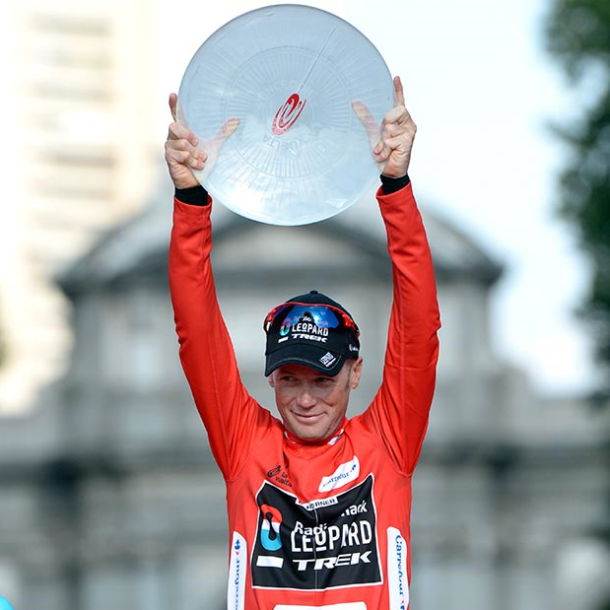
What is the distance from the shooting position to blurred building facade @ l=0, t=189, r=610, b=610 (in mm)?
24219

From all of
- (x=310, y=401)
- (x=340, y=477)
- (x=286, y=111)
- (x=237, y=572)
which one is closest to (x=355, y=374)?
(x=310, y=401)

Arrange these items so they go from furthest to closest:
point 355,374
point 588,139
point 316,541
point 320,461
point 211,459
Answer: point 211,459 → point 588,139 → point 355,374 → point 320,461 → point 316,541

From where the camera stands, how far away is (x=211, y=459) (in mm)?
24000

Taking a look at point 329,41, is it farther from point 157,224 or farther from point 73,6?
point 73,6

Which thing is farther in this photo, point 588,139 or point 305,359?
point 588,139

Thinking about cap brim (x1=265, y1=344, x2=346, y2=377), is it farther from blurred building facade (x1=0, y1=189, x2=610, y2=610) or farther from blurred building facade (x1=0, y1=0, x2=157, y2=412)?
blurred building facade (x1=0, y1=0, x2=157, y2=412)

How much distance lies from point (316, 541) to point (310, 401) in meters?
0.35

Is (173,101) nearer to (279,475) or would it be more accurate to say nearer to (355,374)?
(355,374)

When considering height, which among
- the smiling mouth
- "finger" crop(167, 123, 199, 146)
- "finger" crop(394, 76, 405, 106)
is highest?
"finger" crop(394, 76, 405, 106)

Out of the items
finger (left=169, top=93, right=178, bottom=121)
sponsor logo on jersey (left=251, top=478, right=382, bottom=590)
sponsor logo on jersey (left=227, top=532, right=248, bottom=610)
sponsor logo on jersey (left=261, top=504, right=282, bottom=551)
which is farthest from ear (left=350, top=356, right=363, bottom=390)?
finger (left=169, top=93, right=178, bottom=121)

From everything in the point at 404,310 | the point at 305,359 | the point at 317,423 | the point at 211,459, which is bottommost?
the point at 317,423

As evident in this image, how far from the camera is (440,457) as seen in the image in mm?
24406

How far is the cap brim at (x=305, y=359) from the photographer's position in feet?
12.3

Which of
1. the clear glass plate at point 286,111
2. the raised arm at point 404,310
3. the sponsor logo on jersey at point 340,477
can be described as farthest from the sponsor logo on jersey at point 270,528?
the clear glass plate at point 286,111
